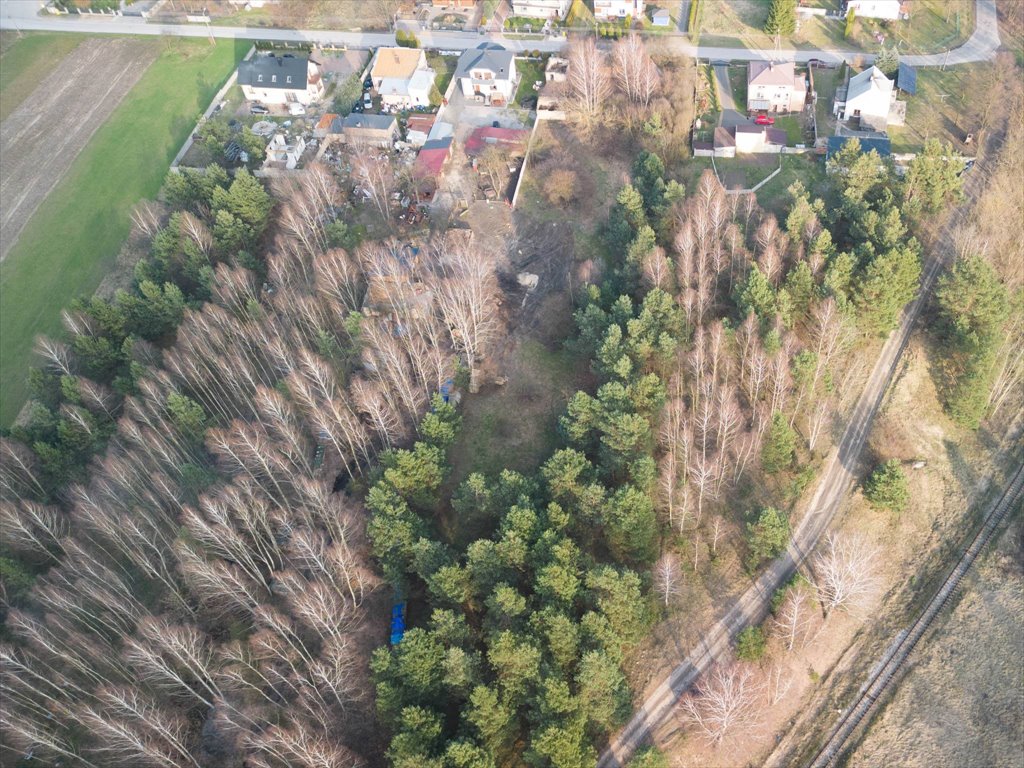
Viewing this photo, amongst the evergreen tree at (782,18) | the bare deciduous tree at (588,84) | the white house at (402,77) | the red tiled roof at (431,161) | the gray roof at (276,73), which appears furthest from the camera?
the evergreen tree at (782,18)

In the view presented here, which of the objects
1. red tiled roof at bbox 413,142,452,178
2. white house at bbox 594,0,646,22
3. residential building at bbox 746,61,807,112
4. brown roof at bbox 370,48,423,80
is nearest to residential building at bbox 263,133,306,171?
red tiled roof at bbox 413,142,452,178

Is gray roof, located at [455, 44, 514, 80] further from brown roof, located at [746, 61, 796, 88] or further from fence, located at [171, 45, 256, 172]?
fence, located at [171, 45, 256, 172]

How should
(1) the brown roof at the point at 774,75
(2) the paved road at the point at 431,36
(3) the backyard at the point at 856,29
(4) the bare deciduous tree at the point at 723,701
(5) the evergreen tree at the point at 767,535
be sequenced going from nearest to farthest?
1. (4) the bare deciduous tree at the point at 723,701
2. (5) the evergreen tree at the point at 767,535
3. (1) the brown roof at the point at 774,75
4. (2) the paved road at the point at 431,36
5. (3) the backyard at the point at 856,29

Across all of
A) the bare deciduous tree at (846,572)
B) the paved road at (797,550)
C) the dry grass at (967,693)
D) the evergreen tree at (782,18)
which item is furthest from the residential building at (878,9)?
the bare deciduous tree at (846,572)

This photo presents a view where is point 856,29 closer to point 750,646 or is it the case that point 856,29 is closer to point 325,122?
point 325,122

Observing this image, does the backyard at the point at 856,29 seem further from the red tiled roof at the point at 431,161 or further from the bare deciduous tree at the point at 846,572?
the bare deciduous tree at the point at 846,572

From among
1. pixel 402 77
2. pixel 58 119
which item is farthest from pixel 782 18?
pixel 58 119
